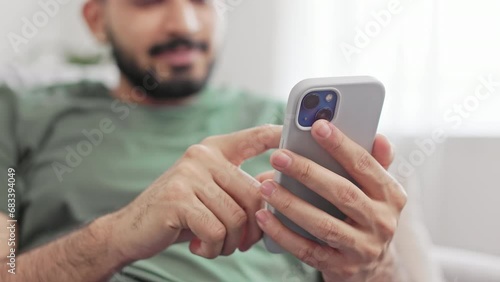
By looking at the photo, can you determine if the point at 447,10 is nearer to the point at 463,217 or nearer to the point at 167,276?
the point at 463,217

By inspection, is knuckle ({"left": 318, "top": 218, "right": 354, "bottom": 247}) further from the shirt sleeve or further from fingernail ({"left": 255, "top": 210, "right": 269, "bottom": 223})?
the shirt sleeve

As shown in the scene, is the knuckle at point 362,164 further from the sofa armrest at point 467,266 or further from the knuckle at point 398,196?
the sofa armrest at point 467,266

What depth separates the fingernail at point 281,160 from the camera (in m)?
0.49

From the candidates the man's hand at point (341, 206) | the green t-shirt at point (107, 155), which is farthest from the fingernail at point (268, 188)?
the green t-shirt at point (107, 155)

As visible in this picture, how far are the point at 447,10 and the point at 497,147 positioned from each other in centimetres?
33

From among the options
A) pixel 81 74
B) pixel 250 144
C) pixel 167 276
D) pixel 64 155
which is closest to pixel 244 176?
pixel 250 144

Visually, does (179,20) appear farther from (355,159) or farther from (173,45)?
(355,159)

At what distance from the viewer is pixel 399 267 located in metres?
0.65

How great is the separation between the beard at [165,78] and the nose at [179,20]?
0.01 metres

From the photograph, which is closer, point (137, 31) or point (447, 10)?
point (137, 31)

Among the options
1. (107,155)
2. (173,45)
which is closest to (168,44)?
(173,45)

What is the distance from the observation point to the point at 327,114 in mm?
498

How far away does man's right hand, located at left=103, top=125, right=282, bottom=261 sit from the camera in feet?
1.75

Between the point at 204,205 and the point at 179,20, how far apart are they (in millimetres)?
494
